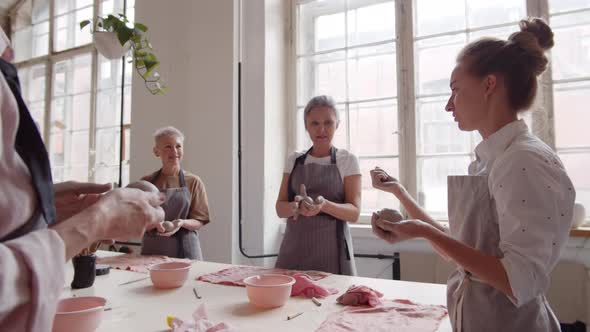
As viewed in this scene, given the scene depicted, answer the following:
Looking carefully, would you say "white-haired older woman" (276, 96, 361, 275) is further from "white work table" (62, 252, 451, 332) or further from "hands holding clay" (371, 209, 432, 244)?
"hands holding clay" (371, 209, 432, 244)

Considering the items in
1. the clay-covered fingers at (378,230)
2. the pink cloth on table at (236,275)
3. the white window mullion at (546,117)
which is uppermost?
the white window mullion at (546,117)

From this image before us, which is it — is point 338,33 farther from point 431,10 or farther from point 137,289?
point 137,289

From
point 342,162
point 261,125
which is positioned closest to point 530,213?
point 342,162

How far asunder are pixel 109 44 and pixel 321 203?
1543 millimetres

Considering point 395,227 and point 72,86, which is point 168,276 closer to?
point 395,227

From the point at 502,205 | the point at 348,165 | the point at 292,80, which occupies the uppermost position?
the point at 292,80

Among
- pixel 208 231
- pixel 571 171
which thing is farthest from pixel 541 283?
pixel 208 231

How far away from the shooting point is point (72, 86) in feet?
16.5

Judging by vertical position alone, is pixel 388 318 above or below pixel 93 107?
below

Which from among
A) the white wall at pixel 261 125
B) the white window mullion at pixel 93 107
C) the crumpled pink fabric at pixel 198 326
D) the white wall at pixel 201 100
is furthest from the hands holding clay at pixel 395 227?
the white window mullion at pixel 93 107

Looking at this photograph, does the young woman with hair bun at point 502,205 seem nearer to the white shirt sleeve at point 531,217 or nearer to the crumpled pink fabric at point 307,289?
the white shirt sleeve at point 531,217

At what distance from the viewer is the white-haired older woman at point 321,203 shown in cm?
216

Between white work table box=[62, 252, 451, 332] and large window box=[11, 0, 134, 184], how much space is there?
3058mm

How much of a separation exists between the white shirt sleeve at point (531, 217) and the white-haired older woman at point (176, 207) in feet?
6.03
